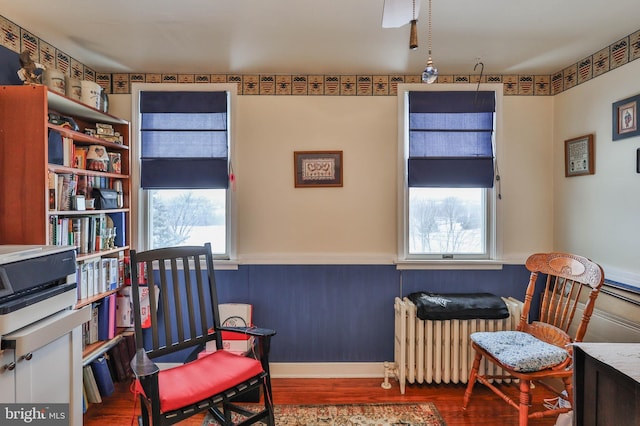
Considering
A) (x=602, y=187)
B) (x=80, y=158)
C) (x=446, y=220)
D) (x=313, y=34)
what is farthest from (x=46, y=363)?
(x=602, y=187)

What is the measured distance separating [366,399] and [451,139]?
2.13 m

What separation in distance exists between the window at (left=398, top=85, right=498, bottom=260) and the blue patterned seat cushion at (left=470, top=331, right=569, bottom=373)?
73 cm

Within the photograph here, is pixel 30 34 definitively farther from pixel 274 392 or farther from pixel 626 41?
pixel 626 41

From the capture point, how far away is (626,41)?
2.06 metres

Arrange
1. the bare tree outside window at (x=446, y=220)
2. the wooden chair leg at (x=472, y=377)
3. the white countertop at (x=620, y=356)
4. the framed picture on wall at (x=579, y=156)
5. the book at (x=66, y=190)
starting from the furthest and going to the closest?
the bare tree outside window at (x=446, y=220) < the framed picture on wall at (x=579, y=156) < the wooden chair leg at (x=472, y=377) < the book at (x=66, y=190) < the white countertop at (x=620, y=356)

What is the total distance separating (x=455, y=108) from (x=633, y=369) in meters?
2.01

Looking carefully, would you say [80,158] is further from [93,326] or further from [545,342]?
[545,342]

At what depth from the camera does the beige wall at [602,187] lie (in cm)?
205

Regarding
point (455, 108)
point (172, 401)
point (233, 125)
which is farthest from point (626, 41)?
point (172, 401)

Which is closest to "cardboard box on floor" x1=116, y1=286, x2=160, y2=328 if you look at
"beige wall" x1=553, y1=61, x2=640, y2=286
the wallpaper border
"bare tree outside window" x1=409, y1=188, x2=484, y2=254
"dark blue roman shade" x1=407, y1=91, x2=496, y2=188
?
the wallpaper border

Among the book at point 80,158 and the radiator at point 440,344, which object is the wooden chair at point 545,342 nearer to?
the radiator at point 440,344

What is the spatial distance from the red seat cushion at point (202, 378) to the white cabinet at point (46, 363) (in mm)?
434

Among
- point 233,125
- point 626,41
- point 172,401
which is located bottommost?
point 172,401

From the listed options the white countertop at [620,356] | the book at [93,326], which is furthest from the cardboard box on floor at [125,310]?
the white countertop at [620,356]
